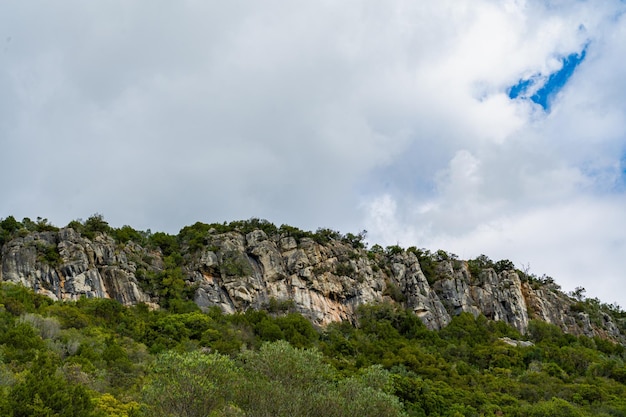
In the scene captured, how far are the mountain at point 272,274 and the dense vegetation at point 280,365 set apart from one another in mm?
4013

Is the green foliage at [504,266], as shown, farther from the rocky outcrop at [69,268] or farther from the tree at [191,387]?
the tree at [191,387]

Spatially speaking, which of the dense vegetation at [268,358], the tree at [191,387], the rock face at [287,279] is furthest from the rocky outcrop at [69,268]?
the tree at [191,387]

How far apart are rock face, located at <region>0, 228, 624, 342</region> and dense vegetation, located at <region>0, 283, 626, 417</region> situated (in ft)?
13.5

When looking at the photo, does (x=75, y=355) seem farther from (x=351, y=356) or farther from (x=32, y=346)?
(x=351, y=356)

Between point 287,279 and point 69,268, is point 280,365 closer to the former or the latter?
point 69,268

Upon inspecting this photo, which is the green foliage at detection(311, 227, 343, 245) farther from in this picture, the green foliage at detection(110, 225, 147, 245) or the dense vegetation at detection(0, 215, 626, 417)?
the green foliage at detection(110, 225, 147, 245)

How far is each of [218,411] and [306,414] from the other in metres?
4.27

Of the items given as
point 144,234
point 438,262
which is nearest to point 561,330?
point 438,262

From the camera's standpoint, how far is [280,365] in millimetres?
32469

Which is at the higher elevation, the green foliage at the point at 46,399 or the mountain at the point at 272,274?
the mountain at the point at 272,274

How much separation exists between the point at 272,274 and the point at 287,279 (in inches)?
93.6

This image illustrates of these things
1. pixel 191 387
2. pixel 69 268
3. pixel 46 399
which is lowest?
pixel 191 387

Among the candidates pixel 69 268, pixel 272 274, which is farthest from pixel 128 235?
pixel 272 274

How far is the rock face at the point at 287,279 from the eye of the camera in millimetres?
75750
